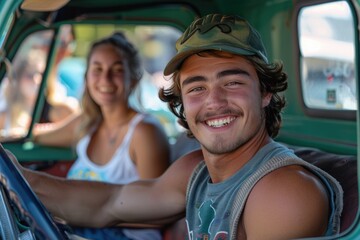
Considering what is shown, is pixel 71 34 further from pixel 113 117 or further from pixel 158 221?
pixel 158 221

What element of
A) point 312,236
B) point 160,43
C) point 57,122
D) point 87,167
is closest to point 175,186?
point 312,236

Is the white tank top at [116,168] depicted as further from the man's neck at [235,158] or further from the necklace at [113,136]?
the man's neck at [235,158]

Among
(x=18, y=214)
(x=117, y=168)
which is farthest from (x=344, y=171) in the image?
(x=117, y=168)

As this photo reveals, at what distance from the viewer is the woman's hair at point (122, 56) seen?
347 centimetres

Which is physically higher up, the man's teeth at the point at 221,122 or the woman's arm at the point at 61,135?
the man's teeth at the point at 221,122

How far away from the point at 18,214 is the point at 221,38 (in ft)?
2.60

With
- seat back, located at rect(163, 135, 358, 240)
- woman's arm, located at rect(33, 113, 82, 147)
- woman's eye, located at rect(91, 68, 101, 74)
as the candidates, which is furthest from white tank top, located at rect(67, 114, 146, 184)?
woman's arm, located at rect(33, 113, 82, 147)

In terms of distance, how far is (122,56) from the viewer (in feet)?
11.3

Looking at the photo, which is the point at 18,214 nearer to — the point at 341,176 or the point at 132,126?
the point at 341,176

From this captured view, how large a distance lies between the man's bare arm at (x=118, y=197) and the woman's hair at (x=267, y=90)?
0.19 metres

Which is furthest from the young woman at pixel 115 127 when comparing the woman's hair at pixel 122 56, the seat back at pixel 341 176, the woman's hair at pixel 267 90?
the woman's hair at pixel 267 90

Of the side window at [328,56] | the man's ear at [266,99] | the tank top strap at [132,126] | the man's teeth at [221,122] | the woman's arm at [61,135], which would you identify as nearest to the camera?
the man's teeth at [221,122]

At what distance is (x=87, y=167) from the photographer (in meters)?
3.31

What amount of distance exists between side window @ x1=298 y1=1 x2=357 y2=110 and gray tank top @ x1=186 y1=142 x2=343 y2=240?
30.6 inches
